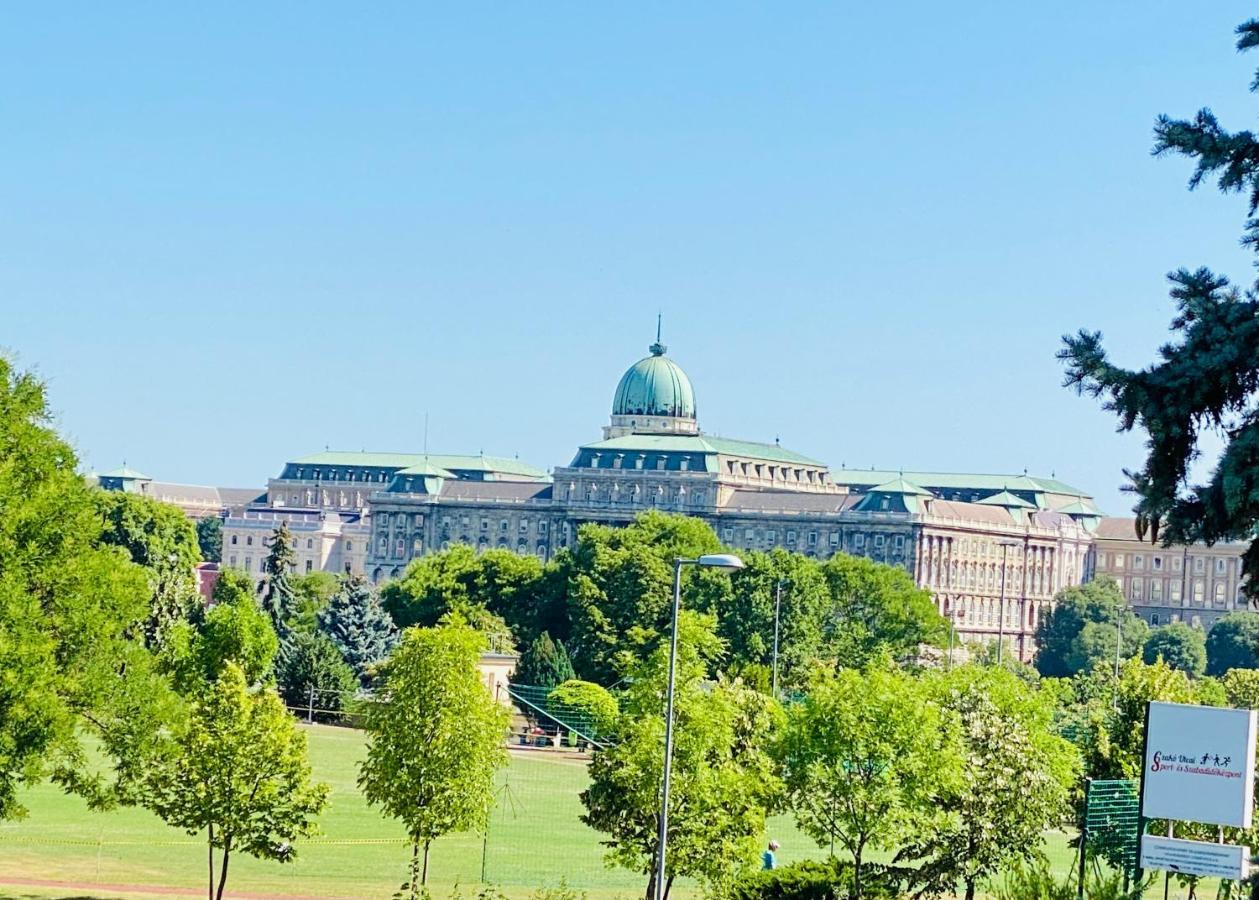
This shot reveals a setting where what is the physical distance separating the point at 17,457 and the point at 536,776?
43854mm

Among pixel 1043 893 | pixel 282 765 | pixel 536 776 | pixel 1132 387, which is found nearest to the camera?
pixel 1132 387

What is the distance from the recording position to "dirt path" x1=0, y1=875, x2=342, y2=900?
167 feet

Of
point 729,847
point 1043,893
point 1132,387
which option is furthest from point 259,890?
point 1132,387

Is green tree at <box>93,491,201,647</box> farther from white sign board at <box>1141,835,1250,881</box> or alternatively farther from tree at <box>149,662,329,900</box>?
white sign board at <box>1141,835,1250,881</box>

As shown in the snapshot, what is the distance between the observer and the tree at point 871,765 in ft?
163

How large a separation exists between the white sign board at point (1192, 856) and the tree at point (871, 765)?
1589 centimetres

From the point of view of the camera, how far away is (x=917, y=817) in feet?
164

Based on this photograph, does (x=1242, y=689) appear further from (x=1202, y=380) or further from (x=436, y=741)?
(x=1202, y=380)

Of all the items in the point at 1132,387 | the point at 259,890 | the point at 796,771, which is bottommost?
the point at 259,890

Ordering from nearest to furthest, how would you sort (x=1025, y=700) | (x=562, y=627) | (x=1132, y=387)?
1. (x=1132, y=387)
2. (x=1025, y=700)
3. (x=562, y=627)

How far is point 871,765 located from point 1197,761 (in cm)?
1633

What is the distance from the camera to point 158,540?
142 meters

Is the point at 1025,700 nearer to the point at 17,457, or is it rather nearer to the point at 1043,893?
the point at 17,457

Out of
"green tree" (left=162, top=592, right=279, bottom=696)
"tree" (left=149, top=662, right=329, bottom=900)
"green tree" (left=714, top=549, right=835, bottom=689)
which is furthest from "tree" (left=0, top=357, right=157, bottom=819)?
"green tree" (left=714, top=549, right=835, bottom=689)
